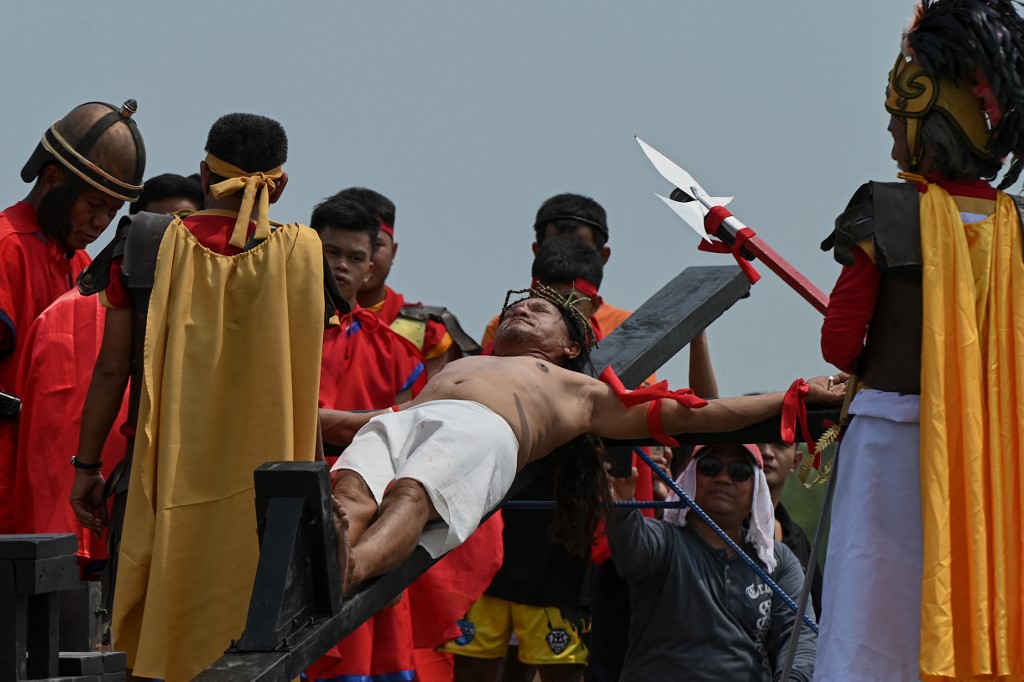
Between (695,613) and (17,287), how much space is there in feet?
8.88

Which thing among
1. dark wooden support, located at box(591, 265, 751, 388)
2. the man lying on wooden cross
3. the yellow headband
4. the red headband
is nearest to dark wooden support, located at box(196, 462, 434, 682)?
the man lying on wooden cross

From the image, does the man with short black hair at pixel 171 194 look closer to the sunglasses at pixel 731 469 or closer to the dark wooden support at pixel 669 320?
the dark wooden support at pixel 669 320

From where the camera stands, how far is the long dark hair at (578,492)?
5.84 meters

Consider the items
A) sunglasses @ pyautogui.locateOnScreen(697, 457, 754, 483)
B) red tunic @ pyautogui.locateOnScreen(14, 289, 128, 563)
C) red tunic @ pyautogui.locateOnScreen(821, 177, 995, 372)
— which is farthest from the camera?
sunglasses @ pyautogui.locateOnScreen(697, 457, 754, 483)

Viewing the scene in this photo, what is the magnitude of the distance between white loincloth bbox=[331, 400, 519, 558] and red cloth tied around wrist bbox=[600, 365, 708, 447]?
55 centimetres

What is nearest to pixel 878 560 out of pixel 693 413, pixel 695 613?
pixel 693 413

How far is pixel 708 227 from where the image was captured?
577 cm

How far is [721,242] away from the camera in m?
5.79

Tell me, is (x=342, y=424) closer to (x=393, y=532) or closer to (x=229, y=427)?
(x=229, y=427)

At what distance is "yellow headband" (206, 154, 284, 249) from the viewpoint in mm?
4879

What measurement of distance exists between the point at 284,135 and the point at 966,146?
2.17 meters

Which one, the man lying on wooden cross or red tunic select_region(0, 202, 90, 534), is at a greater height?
red tunic select_region(0, 202, 90, 534)

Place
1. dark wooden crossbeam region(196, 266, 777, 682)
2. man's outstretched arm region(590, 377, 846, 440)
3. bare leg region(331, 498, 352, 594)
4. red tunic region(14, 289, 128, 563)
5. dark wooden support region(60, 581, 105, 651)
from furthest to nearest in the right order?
1. man's outstretched arm region(590, 377, 846, 440)
2. red tunic region(14, 289, 128, 563)
3. bare leg region(331, 498, 352, 594)
4. dark wooden crossbeam region(196, 266, 777, 682)
5. dark wooden support region(60, 581, 105, 651)

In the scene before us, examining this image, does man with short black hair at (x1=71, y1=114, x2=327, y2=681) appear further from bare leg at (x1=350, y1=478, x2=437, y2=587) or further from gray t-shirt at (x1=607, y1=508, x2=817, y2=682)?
gray t-shirt at (x1=607, y1=508, x2=817, y2=682)
